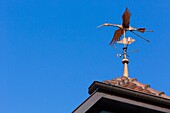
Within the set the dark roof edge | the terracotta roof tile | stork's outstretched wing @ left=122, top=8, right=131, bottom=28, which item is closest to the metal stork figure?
stork's outstretched wing @ left=122, top=8, right=131, bottom=28

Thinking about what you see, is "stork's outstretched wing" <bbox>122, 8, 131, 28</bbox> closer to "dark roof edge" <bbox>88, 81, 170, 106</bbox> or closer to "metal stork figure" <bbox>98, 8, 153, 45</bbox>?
"metal stork figure" <bbox>98, 8, 153, 45</bbox>

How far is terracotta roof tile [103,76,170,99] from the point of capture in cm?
1018

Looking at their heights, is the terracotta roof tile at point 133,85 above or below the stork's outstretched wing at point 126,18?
below

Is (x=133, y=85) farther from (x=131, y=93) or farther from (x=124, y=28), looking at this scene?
(x=124, y=28)

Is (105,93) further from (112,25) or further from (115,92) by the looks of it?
(112,25)

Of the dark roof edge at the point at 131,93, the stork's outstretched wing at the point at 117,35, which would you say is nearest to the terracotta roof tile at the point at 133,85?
the dark roof edge at the point at 131,93

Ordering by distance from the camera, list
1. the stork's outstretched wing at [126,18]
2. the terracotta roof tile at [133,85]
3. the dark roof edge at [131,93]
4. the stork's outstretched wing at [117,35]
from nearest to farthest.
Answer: the dark roof edge at [131,93] → the terracotta roof tile at [133,85] → the stork's outstretched wing at [126,18] → the stork's outstretched wing at [117,35]

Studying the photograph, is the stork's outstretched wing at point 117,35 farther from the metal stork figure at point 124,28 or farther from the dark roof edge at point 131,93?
the dark roof edge at point 131,93

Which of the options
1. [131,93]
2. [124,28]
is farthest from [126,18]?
[131,93]

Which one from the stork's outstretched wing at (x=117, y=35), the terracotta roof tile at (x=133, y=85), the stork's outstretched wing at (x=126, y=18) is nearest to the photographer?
the terracotta roof tile at (x=133, y=85)

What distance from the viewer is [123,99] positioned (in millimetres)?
9625

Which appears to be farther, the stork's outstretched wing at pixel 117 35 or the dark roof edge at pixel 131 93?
the stork's outstretched wing at pixel 117 35

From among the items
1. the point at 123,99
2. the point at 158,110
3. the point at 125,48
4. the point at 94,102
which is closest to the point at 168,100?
the point at 158,110

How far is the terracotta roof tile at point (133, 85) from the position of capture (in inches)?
Answer: 401
